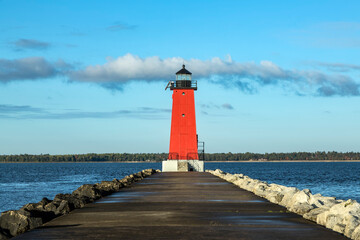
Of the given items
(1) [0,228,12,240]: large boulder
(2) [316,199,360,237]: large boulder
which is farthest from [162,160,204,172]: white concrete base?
(1) [0,228,12,240]: large boulder

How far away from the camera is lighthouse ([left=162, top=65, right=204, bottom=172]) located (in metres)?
37.0

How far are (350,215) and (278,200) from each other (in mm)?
4926

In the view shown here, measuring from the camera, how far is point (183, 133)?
1457 inches

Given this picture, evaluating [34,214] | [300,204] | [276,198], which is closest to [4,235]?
[34,214]

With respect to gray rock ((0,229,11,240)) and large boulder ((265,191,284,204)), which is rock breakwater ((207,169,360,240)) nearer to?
large boulder ((265,191,284,204))

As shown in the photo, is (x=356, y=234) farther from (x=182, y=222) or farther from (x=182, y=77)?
(x=182, y=77)

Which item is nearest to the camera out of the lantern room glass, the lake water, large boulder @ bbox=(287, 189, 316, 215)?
large boulder @ bbox=(287, 189, 316, 215)

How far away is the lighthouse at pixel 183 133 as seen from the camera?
121 ft

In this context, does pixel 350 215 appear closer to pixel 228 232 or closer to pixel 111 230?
pixel 228 232

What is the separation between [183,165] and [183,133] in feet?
7.71

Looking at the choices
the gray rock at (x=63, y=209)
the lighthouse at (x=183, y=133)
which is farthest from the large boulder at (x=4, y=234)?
the lighthouse at (x=183, y=133)

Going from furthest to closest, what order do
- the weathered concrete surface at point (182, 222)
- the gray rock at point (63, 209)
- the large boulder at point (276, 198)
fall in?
the large boulder at point (276, 198) → the gray rock at point (63, 209) → the weathered concrete surface at point (182, 222)

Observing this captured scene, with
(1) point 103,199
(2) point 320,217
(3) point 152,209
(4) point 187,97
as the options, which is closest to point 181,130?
(4) point 187,97

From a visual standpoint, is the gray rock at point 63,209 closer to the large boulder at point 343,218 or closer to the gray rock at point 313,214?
the gray rock at point 313,214
